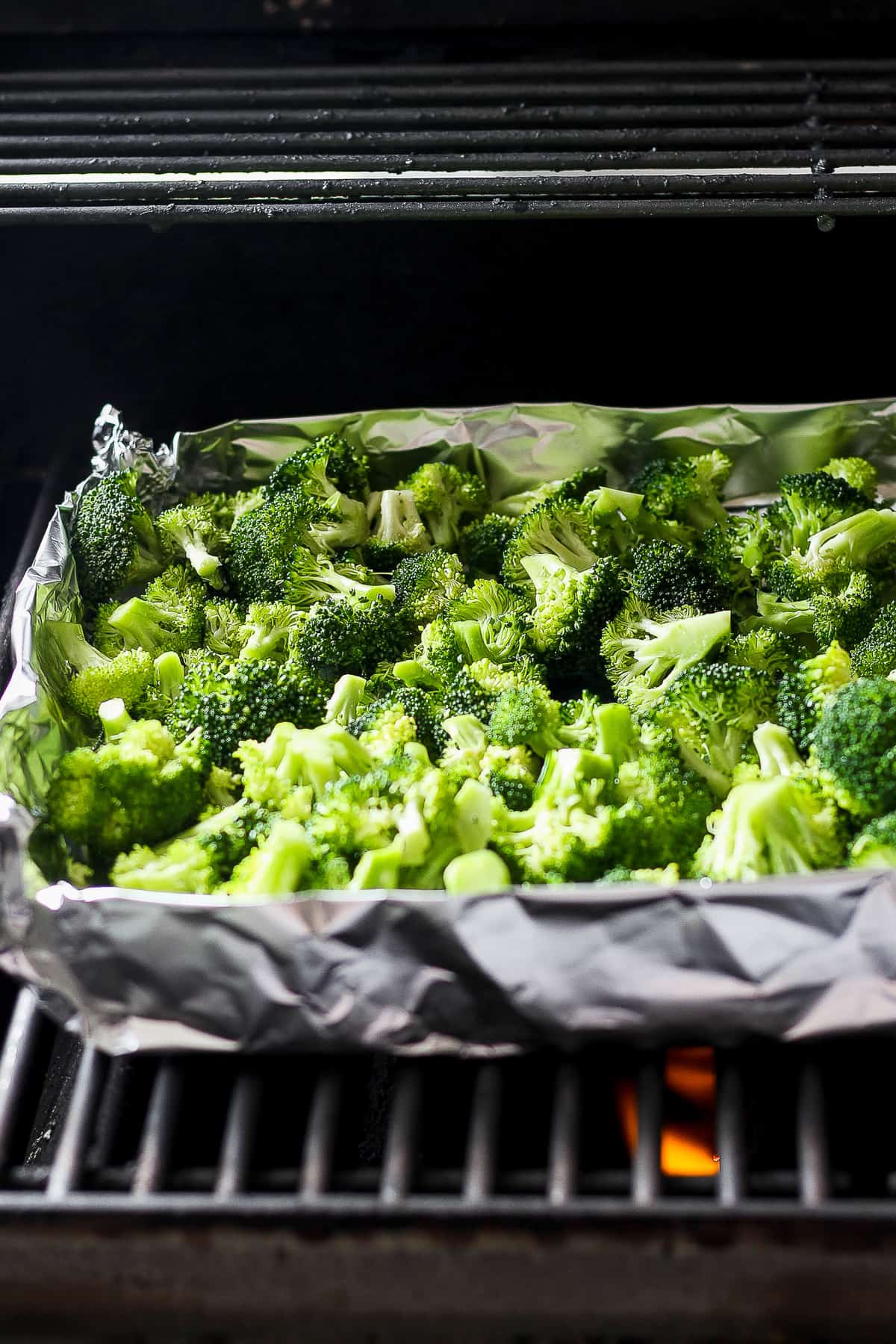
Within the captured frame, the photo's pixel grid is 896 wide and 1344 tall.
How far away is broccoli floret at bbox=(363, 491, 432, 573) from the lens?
6.68 feet

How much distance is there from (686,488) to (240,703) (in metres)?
0.89

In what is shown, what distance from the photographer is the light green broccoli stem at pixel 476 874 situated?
1357 millimetres

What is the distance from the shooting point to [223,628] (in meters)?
1.93

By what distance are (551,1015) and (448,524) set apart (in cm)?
106

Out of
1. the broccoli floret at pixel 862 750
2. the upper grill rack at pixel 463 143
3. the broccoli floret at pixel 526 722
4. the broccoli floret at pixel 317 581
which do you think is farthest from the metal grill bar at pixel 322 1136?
the upper grill rack at pixel 463 143

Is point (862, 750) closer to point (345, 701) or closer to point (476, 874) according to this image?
point (476, 874)

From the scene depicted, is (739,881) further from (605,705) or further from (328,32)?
(328,32)

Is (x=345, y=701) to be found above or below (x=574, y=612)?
below

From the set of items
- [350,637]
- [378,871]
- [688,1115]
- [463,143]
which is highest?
[463,143]

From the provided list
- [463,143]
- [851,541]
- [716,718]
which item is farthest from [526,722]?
[463,143]

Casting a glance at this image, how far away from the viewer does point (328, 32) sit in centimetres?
227

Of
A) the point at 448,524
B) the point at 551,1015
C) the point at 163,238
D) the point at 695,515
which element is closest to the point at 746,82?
the point at 695,515

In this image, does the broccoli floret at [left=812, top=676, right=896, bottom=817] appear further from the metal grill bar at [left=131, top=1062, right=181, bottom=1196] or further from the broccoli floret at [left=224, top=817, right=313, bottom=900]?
the metal grill bar at [left=131, top=1062, right=181, bottom=1196]

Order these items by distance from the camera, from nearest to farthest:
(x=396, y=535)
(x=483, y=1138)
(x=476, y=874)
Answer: (x=483, y=1138)
(x=476, y=874)
(x=396, y=535)
